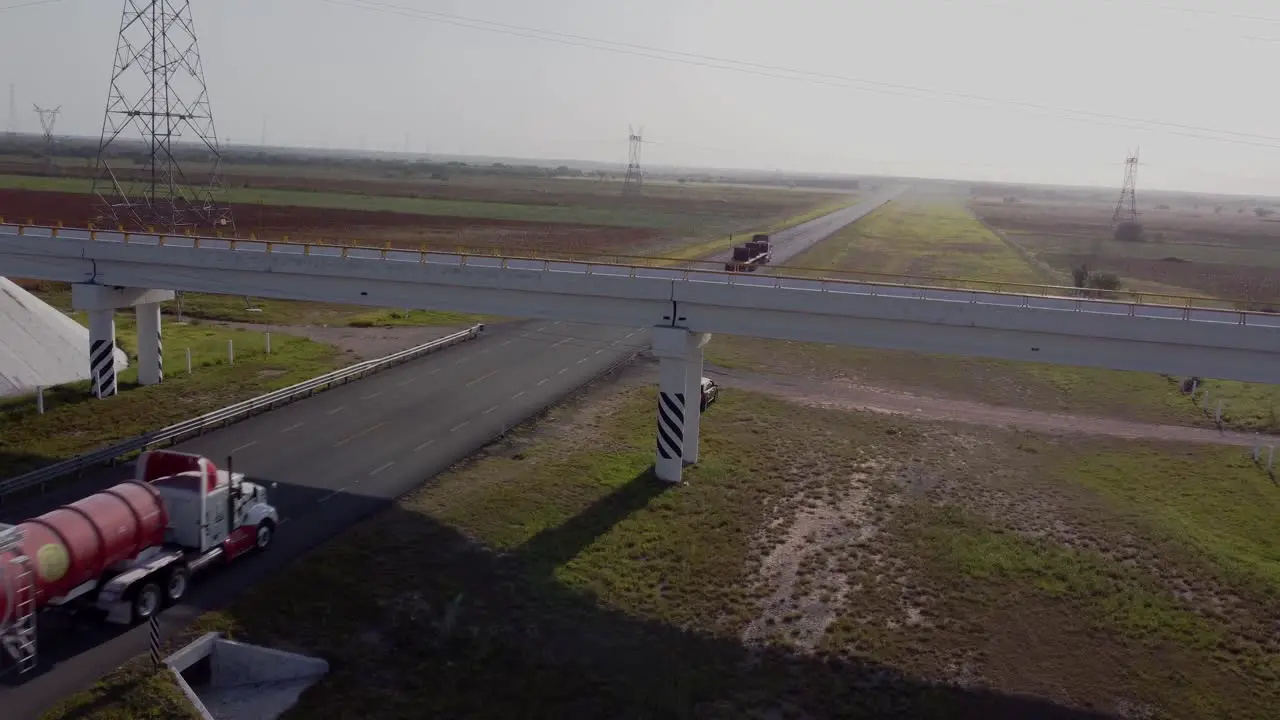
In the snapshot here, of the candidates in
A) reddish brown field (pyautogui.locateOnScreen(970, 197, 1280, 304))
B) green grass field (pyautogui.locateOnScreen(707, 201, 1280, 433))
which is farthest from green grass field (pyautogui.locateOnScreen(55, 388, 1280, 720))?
reddish brown field (pyautogui.locateOnScreen(970, 197, 1280, 304))

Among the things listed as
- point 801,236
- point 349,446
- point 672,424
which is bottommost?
point 349,446

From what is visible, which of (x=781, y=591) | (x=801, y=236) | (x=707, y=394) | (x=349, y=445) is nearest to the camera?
(x=781, y=591)

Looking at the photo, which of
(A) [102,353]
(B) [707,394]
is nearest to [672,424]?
(B) [707,394]

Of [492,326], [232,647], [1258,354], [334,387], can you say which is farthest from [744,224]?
[232,647]

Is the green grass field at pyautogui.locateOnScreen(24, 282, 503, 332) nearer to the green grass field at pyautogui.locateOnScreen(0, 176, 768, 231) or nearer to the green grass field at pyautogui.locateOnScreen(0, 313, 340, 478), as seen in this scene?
the green grass field at pyautogui.locateOnScreen(0, 313, 340, 478)

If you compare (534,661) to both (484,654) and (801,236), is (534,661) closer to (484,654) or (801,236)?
(484,654)

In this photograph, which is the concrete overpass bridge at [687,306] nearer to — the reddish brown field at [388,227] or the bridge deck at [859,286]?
the bridge deck at [859,286]
